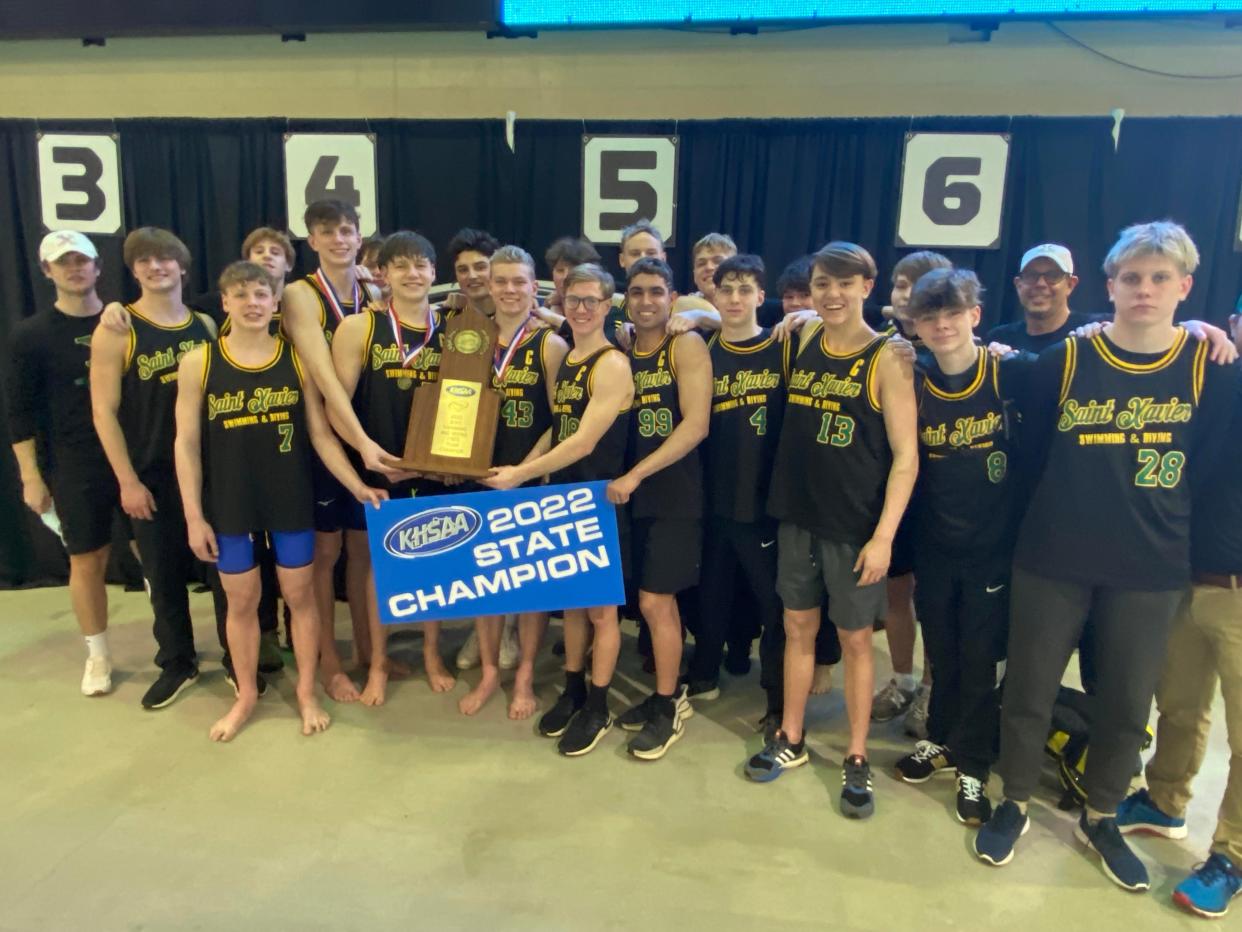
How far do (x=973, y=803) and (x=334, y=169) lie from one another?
161 inches

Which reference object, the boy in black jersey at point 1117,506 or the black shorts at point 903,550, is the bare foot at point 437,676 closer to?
the black shorts at point 903,550

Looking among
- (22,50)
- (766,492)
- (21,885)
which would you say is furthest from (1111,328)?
(22,50)

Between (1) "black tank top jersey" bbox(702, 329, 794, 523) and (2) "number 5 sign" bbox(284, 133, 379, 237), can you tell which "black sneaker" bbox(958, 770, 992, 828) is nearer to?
(1) "black tank top jersey" bbox(702, 329, 794, 523)

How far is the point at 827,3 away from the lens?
11.8 feet

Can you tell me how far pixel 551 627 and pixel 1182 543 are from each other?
274 cm

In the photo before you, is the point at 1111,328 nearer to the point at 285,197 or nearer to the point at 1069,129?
the point at 1069,129

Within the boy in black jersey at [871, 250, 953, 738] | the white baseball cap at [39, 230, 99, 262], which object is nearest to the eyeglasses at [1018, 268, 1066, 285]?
the boy in black jersey at [871, 250, 953, 738]

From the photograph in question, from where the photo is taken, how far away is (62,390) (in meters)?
3.09

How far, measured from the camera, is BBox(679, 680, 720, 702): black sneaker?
318 centimetres

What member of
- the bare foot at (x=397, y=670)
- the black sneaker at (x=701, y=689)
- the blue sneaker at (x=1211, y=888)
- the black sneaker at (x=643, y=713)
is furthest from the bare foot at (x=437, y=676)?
the blue sneaker at (x=1211, y=888)

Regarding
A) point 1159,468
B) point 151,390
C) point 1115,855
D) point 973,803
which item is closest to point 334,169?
point 151,390

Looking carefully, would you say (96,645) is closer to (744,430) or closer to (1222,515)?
(744,430)

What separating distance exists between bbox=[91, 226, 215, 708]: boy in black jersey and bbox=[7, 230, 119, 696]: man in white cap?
0.13 metres

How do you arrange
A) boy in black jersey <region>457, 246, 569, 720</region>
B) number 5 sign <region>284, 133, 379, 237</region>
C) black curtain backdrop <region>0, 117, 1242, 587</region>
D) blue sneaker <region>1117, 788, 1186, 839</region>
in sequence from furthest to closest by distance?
number 5 sign <region>284, 133, 379, 237</region> < black curtain backdrop <region>0, 117, 1242, 587</region> < boy in black jersey <region>457, 246, 569, 720</region> < blue sneaker <region>1117, 788, 1186, 839</region>
